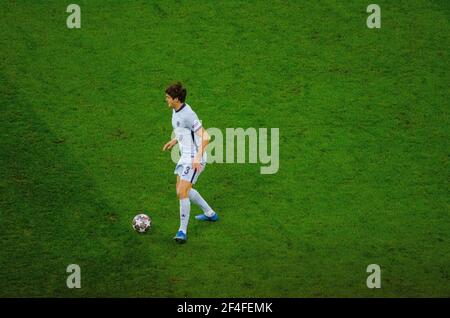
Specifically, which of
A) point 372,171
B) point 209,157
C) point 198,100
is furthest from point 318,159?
point 198,100

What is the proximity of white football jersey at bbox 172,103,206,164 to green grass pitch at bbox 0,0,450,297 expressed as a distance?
1.17 m

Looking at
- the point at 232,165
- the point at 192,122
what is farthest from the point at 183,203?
the point at 232,165

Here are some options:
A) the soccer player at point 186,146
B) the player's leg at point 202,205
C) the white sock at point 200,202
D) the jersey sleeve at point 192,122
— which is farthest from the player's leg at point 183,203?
the jersey sleeve at point 192,122

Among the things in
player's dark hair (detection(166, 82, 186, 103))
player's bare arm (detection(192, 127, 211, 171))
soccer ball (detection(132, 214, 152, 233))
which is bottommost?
soccer ball (detection(132, 214, 152, 233))

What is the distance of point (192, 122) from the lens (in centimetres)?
1023

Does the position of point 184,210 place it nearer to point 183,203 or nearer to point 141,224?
point 183,203

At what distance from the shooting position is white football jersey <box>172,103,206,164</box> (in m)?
10.2

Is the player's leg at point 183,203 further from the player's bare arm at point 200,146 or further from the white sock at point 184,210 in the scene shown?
the player's bare arm at point 200,146

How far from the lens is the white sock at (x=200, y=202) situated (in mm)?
10623

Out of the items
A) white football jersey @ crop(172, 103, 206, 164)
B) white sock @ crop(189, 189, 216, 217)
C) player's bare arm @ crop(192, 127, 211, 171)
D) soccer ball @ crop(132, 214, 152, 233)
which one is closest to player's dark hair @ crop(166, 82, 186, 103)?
white football jersey @ crop(172, 103, 206, 164)

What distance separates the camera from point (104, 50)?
14609mm

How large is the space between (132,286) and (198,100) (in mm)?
4880

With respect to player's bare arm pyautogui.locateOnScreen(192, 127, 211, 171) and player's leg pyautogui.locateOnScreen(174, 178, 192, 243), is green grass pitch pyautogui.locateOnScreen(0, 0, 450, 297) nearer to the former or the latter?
player's leg pyautogui.locateOnScreen(174, 178, 192, 243)

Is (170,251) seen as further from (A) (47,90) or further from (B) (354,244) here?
(A) (47,90)
